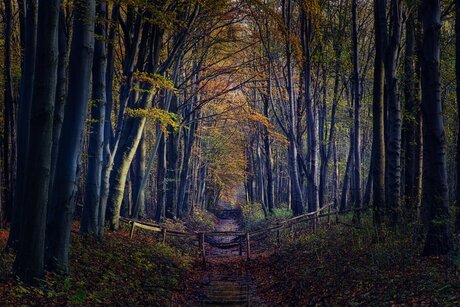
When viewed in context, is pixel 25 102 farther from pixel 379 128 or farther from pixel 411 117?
pixel 411 117

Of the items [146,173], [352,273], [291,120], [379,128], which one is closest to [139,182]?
[146,173]

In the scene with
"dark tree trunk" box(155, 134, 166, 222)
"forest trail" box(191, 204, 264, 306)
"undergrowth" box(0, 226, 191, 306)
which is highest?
"dark tree trunk" box(155, 134, 166, 222)

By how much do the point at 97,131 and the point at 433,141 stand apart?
343 inches

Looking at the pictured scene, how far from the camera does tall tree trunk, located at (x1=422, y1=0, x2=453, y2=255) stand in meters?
8.59

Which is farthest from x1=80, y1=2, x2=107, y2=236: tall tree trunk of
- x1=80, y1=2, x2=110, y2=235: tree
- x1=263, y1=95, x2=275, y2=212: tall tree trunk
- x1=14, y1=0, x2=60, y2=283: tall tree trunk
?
x1=263, y1=95, x2=275, y2=212: tall tree trunk

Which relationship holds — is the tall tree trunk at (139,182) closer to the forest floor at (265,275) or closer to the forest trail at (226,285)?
the forest floor at (265,275)

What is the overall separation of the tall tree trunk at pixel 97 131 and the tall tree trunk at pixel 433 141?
7.98 m

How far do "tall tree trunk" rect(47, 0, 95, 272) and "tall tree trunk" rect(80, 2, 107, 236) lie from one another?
9.34 feet

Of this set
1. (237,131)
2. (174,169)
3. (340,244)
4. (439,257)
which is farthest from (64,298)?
(237,131)

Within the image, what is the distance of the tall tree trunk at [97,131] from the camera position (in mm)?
12180

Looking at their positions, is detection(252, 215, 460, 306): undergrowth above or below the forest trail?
above

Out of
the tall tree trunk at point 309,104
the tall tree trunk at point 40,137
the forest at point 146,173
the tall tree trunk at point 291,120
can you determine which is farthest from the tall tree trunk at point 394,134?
the tall tree trunk at point 40,137

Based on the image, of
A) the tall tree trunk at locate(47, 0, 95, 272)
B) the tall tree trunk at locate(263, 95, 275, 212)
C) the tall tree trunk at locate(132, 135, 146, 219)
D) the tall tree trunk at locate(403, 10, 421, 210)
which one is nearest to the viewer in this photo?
the tall tree trunk at locate(47, 0, 95, 272)

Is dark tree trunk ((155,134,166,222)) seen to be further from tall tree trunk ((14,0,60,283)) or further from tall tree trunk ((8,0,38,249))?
tall tree trunk ((14,0,60,283))
